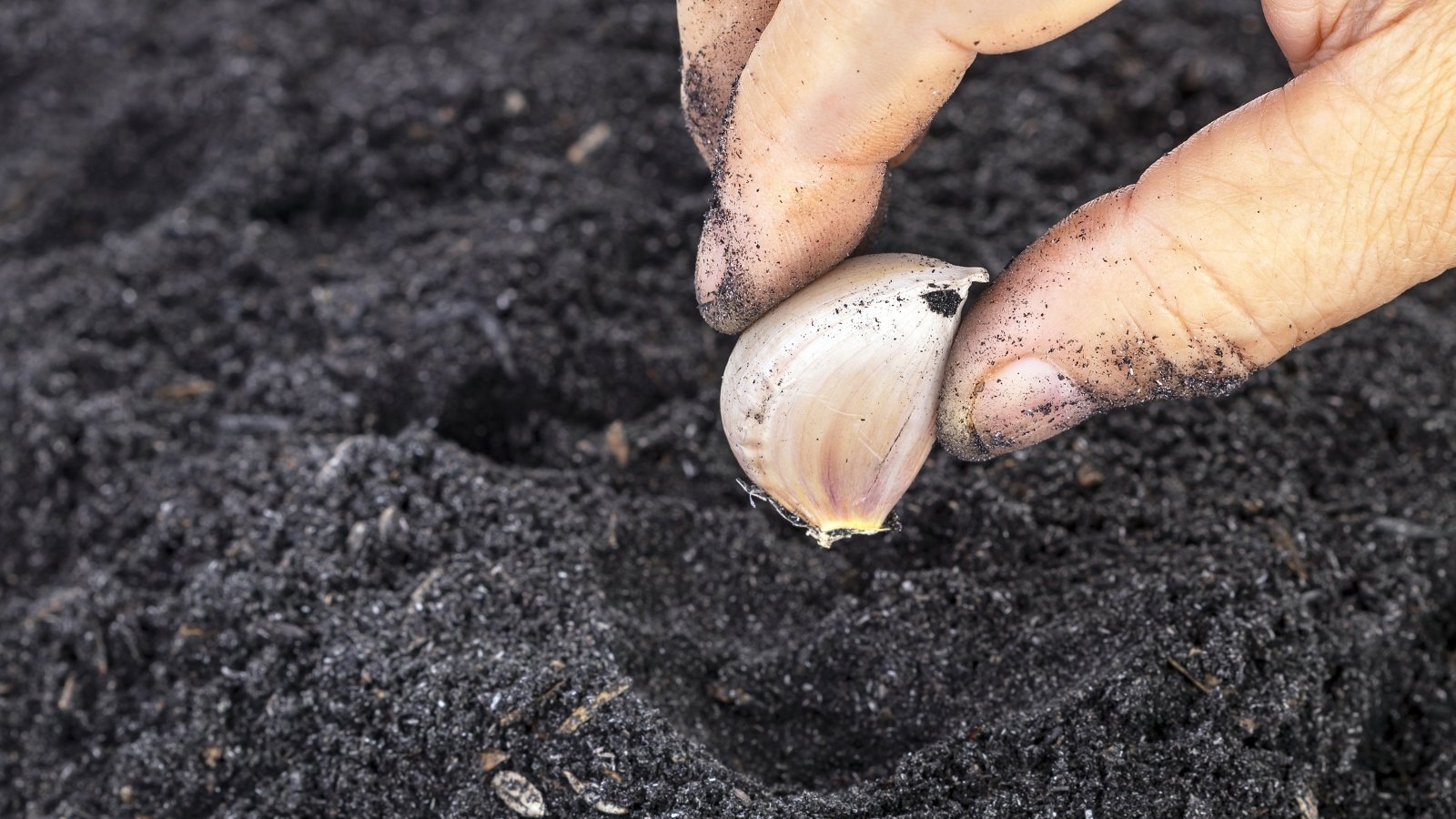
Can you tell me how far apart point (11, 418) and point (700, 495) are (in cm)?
106

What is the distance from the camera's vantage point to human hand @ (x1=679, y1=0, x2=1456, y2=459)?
3.34 feet

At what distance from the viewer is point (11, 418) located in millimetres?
1731

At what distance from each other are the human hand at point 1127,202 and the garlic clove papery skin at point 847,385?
0.13 feet

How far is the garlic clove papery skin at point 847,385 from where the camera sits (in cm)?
114

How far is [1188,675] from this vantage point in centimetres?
123

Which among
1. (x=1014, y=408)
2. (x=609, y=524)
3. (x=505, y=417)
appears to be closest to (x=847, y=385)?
(x=1014, y=408)

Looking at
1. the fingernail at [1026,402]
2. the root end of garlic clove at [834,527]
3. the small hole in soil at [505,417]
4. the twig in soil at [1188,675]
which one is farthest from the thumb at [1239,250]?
the small hole in soil at [505,417]

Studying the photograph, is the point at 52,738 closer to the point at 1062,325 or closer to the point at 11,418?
the point at 11,418

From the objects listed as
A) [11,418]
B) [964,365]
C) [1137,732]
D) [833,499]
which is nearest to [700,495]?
[833,499]

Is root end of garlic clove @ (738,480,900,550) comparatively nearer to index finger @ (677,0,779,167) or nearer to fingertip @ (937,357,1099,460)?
fingertip @ (937,357,1099,460)

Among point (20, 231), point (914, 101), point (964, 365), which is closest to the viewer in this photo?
point (914, 101)

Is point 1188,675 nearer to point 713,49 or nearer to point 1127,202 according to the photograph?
point 1127,202

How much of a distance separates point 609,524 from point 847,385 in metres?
0.43

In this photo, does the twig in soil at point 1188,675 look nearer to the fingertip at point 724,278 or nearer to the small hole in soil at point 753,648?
the small hole in soil at point 753,648
